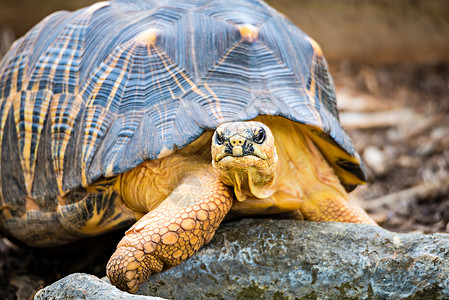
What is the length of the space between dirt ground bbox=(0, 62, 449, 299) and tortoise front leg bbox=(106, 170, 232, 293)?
4.02ft

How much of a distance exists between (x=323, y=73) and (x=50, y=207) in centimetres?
183

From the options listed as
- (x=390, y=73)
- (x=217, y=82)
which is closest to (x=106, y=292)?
(x=217, y=82)

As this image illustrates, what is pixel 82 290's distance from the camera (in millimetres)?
2260

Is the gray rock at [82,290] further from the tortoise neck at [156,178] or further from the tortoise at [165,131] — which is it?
the tortoise neck at [156,178]

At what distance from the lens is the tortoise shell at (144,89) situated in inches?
113

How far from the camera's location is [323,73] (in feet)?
11.3

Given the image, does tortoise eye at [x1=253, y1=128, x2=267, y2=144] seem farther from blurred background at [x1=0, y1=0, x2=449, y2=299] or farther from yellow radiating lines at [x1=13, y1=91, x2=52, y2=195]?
blurred background at [x1=0, y1=0, x2=449, y2=299]

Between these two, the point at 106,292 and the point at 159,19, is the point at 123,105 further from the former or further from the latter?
the point at 106,292

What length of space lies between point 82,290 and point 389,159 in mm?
4417

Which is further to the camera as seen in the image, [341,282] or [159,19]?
[159,19]

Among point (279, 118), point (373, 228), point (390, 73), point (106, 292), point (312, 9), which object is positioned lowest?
point (390, 73)

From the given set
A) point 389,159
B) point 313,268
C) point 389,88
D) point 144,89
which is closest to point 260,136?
point 313,268

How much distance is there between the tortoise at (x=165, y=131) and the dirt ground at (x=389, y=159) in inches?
15.7

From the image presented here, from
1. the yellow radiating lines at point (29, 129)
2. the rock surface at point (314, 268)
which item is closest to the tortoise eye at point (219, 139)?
the rock surface at point (314, 268)
